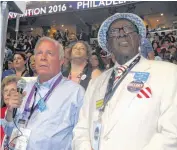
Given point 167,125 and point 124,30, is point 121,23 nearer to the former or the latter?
point 124,30

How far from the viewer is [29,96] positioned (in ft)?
8.75

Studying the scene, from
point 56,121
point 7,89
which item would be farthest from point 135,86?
point 7,89

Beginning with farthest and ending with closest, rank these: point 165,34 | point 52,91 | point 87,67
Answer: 1. point 165,34
2. point 87,67
3. point 52,91

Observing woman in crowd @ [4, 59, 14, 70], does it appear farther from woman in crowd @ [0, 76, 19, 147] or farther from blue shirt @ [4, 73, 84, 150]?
blue shirt @ [4, 73, 84, 150]

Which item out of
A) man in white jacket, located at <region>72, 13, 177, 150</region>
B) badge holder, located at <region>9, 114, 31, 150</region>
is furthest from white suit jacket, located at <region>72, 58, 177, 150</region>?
badge holder, located at <region>9, 114, 31, 150</region>

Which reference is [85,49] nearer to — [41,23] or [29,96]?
[29,96]

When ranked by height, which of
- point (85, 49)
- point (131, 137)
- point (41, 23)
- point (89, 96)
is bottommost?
point (131, 137)

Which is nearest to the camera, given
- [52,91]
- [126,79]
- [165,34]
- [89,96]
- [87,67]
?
[126,79]

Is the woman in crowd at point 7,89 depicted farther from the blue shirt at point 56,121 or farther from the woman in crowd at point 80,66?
the woman in crowd at point 80,66

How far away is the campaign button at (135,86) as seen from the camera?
2.05 m

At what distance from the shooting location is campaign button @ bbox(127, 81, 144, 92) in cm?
205

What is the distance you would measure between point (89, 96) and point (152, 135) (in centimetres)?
59

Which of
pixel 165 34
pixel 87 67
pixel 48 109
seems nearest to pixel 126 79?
pixel 48 109

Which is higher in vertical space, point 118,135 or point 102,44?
point 102,44
